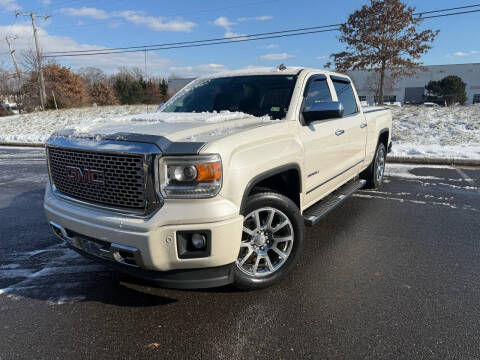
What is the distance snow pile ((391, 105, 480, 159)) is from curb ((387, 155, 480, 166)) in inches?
13.4

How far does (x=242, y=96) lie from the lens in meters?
3.73

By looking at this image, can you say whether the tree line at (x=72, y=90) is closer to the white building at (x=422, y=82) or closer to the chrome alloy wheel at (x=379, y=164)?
the white building at (x=422, y=82)

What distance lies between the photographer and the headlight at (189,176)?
87.1 inches

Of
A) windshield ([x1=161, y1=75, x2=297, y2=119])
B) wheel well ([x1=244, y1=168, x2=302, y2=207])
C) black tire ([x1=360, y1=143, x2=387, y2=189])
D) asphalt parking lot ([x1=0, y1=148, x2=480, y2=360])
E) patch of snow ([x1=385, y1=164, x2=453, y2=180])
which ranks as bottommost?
patch of snow ([x1=385, y1=164, x2=453, y2=180])

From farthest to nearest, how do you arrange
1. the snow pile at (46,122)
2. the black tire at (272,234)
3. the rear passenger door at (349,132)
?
1. the snow pile at (46,122)
2. the rear passenger door at (349,132)
3. the black tire at (272,234)

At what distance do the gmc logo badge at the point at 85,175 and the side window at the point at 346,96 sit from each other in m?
3.26

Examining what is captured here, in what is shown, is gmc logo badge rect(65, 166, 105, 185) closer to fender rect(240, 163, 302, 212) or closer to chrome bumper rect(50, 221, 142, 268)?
chrome bumper rect(50, 221, 142, 268)

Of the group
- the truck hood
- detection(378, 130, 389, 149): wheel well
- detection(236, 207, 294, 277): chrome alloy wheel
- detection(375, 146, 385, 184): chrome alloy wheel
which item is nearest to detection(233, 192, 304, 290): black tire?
detection(236, 207, 294, 277): chrome alloy wheel

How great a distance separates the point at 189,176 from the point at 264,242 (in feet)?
3.27

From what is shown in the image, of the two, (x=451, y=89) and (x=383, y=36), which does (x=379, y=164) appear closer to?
(x=383, y=36)

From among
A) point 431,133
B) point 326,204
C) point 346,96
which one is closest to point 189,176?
point 326,204

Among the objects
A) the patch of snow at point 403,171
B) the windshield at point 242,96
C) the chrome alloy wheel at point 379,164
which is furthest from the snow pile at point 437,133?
the windshield at point 242,96

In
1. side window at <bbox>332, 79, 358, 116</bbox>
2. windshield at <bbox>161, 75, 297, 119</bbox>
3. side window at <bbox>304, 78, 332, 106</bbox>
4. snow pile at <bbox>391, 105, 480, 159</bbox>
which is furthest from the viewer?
snow pile at <bbox>391, 105, 480, 159</bbox>

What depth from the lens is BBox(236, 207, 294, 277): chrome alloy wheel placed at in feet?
9.00
